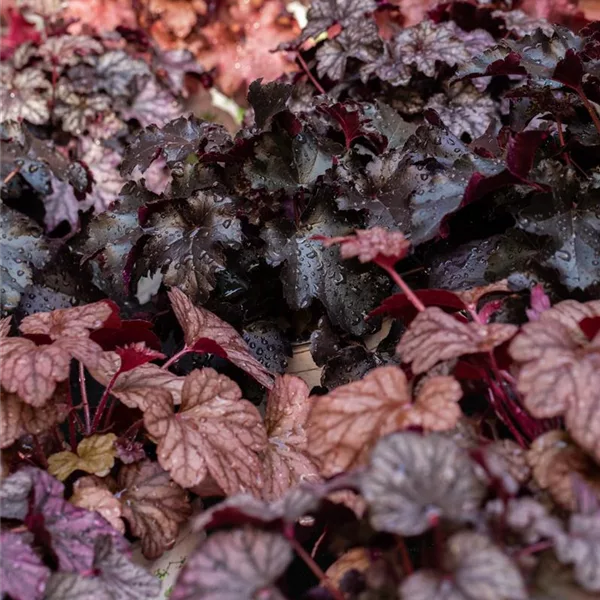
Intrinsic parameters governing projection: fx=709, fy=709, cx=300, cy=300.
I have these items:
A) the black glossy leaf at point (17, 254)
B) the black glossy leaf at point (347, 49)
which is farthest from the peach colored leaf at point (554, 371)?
the black glossy leaf at point (347, 49)

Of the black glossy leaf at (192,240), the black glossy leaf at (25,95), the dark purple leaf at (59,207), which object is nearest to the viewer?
the black glossy leaf at (192,240)

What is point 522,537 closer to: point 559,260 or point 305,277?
point 559,260

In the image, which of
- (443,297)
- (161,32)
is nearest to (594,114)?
(443,297)

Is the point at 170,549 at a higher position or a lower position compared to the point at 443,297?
lower

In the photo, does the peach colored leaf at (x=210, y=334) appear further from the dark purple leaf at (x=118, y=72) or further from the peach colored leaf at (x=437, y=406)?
the dark purple leaf at (x=118, y=72)

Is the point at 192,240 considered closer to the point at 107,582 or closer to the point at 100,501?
the point at 100,501
